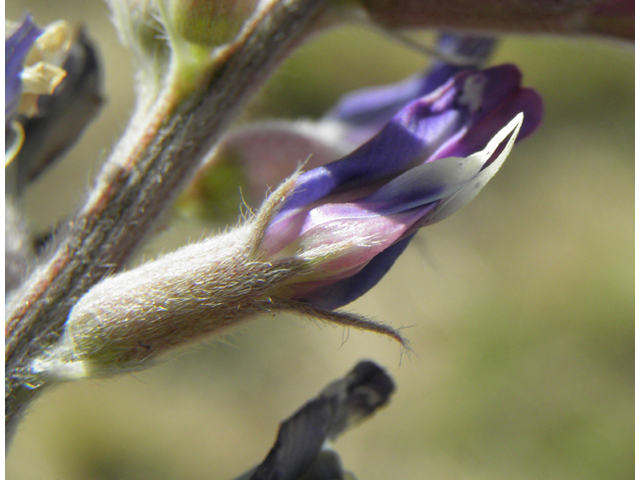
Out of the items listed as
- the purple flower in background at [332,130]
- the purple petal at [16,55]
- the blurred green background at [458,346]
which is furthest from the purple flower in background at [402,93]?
the blurred green background at [458,346]

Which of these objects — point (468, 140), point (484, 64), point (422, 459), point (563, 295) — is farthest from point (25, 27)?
point (563, 295)

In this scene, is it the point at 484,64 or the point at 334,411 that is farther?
the point at 484,64

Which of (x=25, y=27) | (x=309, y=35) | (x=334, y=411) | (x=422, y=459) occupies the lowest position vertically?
(x=422, y=459)

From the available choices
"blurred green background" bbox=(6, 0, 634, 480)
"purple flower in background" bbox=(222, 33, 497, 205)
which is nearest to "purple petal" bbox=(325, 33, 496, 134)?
"purple flower in background" bbox=(222, 33, 497, 205)

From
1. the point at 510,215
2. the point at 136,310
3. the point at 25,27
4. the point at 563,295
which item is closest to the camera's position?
the point at 136,310

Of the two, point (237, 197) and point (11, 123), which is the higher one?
point (11, 123)

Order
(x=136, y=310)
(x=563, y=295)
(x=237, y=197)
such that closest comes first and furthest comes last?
(x=136, y=310)
(x=237, y=197)
(x=563, y=295)

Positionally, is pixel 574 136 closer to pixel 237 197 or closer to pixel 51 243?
pixel 237 197
